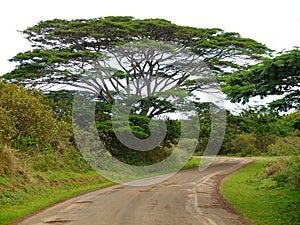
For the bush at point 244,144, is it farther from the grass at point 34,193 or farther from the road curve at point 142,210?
the road curve at point 142,210

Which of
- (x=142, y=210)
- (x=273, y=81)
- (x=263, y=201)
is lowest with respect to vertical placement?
(x=263, y=201)

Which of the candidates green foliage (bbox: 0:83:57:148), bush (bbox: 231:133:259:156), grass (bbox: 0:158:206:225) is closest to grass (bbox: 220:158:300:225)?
grass (bbox: 0:158:206:225)

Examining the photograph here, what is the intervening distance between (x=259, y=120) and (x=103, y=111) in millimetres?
15416

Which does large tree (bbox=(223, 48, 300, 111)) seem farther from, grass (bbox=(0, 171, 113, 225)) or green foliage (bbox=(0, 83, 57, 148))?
green foliage (bbox=(0, 83, 57, 148))

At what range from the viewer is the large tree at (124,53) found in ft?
108

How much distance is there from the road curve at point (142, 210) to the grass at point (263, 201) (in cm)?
61

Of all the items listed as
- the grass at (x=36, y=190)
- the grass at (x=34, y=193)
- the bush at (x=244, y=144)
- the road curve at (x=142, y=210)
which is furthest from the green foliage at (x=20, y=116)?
the bush at (x=244, y=144)

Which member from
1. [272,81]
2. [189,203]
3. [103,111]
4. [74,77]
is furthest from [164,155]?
[272,81]

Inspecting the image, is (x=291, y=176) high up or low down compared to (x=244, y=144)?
up

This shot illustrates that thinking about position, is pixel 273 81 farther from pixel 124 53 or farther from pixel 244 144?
pixel 244 144

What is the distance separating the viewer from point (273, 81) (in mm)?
12219

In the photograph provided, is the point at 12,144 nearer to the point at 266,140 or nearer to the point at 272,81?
the point at 272,81

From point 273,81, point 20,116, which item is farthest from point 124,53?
point 273,81

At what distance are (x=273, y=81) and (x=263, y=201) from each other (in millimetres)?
6809
